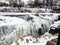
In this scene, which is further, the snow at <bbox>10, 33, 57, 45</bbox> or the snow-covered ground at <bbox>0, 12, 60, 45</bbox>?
the snow at <bbox>10, 33, 57, 45</bbox>

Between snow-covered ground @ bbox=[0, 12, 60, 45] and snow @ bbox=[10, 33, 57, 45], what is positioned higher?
snow-covered ground @ bbox=[0, 12, 60, 45]

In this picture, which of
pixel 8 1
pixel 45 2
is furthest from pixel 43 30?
pixel 45 2

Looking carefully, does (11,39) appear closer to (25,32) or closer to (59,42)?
(25,32)

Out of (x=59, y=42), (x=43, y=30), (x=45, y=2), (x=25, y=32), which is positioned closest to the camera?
(x=59, y=42)

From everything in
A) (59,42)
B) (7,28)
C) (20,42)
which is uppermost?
(59,42)

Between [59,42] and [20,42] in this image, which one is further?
[20,42]

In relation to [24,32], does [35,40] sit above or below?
below

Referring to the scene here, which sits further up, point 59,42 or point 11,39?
point 59,42

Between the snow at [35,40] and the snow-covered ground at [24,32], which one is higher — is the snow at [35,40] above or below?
below

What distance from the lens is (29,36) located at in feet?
17.3

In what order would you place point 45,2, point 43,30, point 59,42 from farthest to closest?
point 45,2 < point 43,30 < point 59,42

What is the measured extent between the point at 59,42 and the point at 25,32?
2.98 metres

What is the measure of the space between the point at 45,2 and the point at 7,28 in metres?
7.87

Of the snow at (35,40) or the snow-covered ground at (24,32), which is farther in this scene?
the snow at (35,40)
